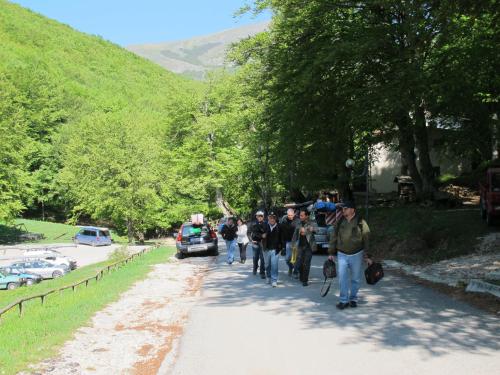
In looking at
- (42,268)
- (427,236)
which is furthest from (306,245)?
(42,268)

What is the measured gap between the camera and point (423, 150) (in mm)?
24672

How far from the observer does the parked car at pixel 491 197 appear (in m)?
17.1

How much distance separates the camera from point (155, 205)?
153ft

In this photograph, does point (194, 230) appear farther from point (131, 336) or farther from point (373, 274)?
Result: point (131, 336)

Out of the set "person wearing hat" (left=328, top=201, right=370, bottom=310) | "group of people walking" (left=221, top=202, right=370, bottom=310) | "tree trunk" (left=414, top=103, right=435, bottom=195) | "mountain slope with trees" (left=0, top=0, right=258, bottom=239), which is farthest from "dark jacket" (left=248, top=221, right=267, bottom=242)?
"mountain slope with trees" (left=0, top=0, right=258, bottom=239)

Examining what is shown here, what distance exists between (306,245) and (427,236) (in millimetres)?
6398

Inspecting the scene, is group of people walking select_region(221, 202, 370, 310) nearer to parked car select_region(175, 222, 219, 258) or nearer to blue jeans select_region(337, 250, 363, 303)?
blue jeans select_region(337, 250, 363, 303)

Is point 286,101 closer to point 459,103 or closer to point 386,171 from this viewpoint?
point 459,103

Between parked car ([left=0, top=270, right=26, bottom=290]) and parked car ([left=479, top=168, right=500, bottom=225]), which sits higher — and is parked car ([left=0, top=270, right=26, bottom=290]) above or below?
below

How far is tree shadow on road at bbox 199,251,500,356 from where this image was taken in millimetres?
7086

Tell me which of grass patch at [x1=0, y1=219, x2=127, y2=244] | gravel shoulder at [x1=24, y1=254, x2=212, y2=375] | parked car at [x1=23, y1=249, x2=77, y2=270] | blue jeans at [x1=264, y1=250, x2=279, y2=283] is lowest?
parked car at [x1=23, y1=249, x2=77, y2=270]

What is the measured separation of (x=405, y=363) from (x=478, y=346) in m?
1.21

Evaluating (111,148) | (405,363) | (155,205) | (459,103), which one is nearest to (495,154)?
(459,103)

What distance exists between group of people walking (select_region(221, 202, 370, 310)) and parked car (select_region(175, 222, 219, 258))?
360 inches
